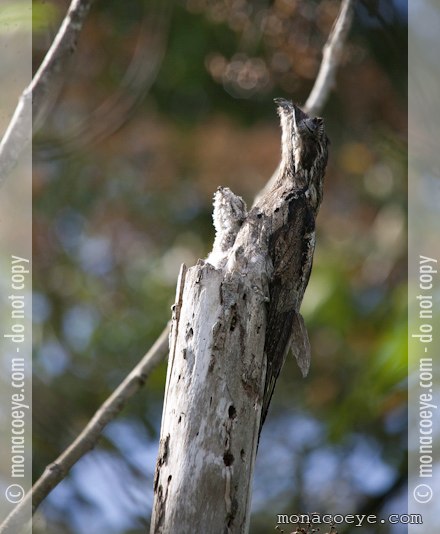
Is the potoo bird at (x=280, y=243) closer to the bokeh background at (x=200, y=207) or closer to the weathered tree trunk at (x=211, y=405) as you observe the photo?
the weathered tree trunk at (x=211, y=405)

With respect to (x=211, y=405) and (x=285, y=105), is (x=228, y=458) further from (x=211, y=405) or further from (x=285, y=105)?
(x=285, y=105)

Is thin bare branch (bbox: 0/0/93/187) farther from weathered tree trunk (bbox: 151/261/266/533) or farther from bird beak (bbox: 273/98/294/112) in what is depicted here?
bird beak (bbox: 273/98/294/112)

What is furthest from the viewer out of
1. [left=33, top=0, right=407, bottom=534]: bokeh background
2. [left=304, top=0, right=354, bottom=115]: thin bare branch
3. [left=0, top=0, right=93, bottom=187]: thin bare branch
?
[left=33, top=0, right=407, bottom=534]: bokeh background

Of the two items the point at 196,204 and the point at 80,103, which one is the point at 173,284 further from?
the point at 80,103

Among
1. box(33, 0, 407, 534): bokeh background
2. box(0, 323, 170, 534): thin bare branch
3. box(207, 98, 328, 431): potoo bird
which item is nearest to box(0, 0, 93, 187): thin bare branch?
box(207, 98, 328, 431): potoo bird

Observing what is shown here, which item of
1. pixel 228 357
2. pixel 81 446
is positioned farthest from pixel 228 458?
pixel 81 446

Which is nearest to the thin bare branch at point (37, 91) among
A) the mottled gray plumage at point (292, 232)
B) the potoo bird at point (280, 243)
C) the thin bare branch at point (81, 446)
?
the potoo bird at point (280, 243)

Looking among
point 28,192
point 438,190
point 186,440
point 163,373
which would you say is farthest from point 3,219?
point 438,190
